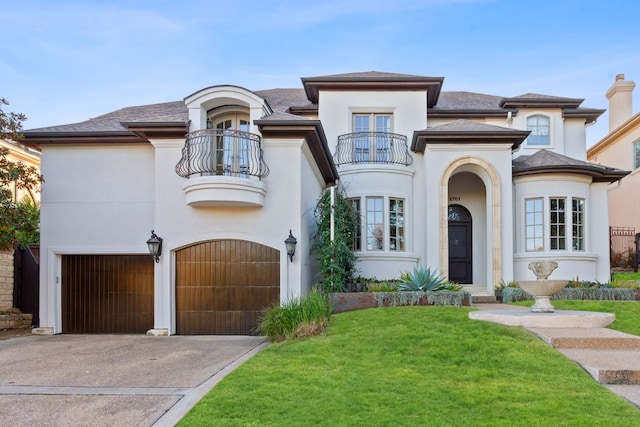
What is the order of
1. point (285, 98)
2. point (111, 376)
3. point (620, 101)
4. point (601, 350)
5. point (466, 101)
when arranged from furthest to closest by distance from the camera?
point (620, 101) → point (285, 98) → point (466, 101) → point (601, 350) → point (111, 376)

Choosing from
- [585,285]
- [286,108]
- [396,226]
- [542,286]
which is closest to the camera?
[542,286]

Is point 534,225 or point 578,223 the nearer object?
point 534,225

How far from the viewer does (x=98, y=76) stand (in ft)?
43.2

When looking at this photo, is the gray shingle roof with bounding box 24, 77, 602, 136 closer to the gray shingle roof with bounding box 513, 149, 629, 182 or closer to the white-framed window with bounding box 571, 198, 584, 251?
the gray shingle roof with bounding box 513, 149, 629, 182

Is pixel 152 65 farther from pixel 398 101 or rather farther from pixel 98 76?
pixel 398 101

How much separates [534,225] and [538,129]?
15.5 ft

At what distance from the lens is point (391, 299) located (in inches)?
467

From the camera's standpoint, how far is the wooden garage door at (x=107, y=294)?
11.8 metres

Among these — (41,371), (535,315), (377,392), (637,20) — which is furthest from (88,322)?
(637,20)

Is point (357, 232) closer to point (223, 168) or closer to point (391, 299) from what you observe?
point (391, 299)

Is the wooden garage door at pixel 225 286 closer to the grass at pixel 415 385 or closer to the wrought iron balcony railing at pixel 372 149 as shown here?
the grass at pixel 415 385

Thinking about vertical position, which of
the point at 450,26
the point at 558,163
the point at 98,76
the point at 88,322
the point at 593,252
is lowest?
the point at 88,322

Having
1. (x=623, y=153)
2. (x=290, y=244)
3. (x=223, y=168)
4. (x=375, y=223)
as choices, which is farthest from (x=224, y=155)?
(x=623, y=153)

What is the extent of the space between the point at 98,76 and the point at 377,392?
39.0 ft
